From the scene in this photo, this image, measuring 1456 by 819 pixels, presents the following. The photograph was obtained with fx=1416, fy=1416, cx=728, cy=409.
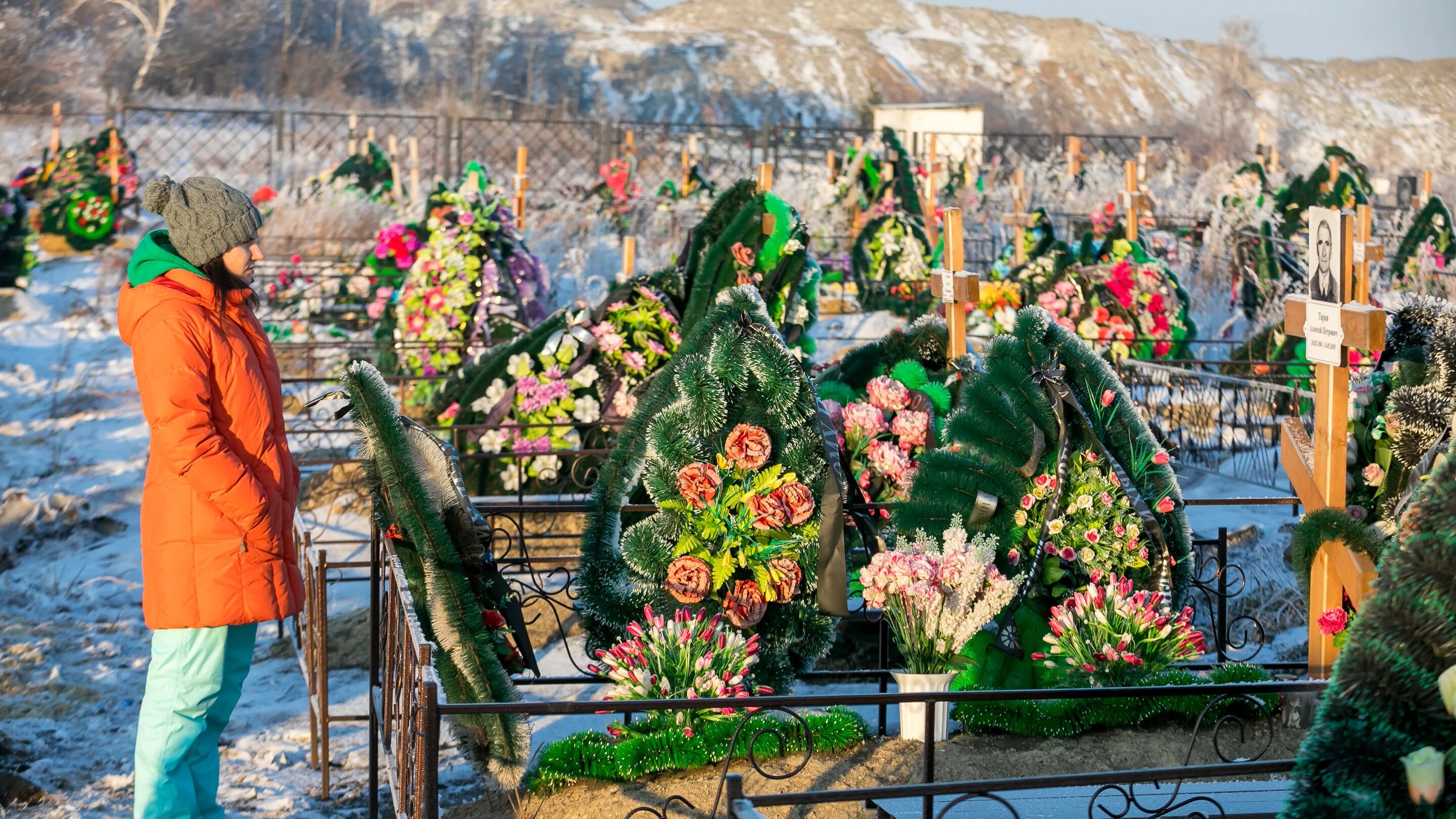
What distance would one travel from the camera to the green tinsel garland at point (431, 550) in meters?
3.71

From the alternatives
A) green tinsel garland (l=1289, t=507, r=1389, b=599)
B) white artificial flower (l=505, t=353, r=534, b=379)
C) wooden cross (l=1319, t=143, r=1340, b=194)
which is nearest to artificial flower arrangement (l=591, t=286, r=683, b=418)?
white artificial flower (l=505, t=353, r=534, b=379)

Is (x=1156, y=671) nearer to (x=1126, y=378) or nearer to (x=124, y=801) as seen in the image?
(x=124, y=801)

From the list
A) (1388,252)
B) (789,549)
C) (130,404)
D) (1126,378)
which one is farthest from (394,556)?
(1388,252)

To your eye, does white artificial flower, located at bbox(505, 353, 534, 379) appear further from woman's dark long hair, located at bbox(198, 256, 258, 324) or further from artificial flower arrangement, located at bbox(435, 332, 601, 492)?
woman's dark long hair, located at bbox(198, 256, 258, 324)

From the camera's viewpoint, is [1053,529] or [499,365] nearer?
[1053,529]

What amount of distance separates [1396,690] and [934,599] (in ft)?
7.93

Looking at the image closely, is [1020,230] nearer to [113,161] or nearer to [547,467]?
[547,467]

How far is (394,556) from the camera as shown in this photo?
12.2 ft

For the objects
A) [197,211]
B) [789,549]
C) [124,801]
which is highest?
[197,211]

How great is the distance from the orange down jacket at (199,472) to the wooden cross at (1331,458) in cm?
309

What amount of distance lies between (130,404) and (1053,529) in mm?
9272

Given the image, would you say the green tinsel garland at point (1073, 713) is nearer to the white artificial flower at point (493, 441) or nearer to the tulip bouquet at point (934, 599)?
the tulip bouquet at point (934, 599)

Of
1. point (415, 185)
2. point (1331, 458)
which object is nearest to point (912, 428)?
point (1331, 458)

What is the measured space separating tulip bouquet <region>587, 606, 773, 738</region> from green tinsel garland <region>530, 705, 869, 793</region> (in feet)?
0.11
